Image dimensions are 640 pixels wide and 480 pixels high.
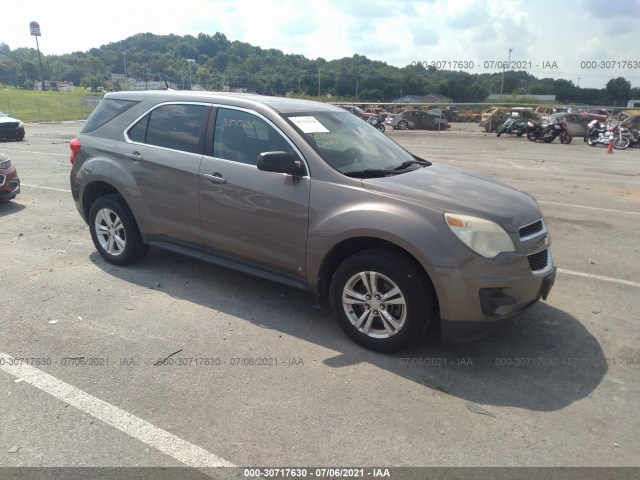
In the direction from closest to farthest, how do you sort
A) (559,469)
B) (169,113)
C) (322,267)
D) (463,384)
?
(559,469) < (463,384) < (322,267) < (169,113)

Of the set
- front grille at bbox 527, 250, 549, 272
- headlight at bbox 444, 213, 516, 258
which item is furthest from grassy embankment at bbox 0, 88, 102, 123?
front grille at bbox 527, 250, 549, 272

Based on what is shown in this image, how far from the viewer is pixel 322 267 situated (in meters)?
3.88

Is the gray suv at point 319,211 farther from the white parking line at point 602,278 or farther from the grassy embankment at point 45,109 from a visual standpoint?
the grassy embankment at point 45,109

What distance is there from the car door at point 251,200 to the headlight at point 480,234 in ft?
3.83

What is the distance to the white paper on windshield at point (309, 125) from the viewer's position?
13.7 feet

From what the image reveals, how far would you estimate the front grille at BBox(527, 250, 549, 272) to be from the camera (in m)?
3.50

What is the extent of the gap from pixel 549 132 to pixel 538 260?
22.5 m

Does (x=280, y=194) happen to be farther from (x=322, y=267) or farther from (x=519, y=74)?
(x=519, y=74)

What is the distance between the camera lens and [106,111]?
5.37m

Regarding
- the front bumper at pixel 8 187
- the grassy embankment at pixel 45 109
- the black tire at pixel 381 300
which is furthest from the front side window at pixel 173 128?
the grassy embankment at pixel 45 109

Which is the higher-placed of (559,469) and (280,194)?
(280,194)

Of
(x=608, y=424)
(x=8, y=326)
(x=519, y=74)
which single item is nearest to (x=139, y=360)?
(x=8, y=326)

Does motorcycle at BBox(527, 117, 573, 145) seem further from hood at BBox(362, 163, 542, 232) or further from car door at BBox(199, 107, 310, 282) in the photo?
car door at BBox(199, 107, 310, 282)

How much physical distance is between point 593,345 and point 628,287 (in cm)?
158
